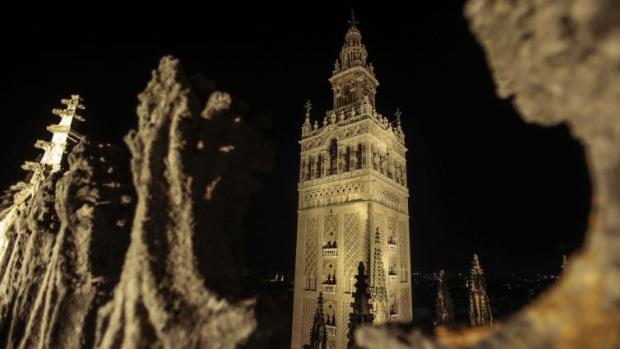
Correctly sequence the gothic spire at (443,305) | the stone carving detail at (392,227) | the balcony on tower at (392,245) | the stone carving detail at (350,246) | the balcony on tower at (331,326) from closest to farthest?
1. the gothic spire at (443,305)
2. the balcony on tower at (331,326)
3. the stone carving detail at (350,246)
4. the balcony on tower at (392,245)
5. the stone carving detail at (392,227)

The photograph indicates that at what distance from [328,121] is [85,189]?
2313cm

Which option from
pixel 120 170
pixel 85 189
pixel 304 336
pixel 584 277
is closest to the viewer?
pixel 584 277

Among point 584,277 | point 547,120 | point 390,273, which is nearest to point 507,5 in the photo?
point 547,120

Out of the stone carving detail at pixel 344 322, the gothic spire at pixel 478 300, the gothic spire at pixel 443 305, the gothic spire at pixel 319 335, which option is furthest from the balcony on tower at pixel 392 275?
the gothic spire at pixel 319 335

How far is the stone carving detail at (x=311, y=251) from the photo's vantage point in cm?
2267

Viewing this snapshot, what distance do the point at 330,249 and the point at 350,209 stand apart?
288cm

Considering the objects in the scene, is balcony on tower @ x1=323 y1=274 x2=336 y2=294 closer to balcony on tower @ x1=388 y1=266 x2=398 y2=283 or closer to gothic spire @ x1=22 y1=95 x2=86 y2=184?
balcony on tower @ x1=388 y1=266 x2=398 y2=283

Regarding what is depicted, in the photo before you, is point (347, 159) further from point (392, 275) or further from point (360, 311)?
point (360, 311)

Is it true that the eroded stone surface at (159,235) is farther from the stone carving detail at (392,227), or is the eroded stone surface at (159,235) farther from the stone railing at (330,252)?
the stone carving detail at (392,227)

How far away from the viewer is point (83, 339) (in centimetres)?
316

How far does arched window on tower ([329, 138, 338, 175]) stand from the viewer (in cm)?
2456

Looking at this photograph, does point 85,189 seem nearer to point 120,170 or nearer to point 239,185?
point 120,170

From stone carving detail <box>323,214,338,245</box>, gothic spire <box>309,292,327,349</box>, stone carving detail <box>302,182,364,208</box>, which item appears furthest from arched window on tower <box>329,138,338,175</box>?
gothic spire <box>309,292,327,349</box>

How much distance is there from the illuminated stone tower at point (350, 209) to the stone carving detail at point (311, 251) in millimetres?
64
